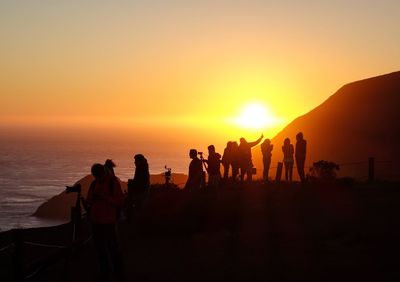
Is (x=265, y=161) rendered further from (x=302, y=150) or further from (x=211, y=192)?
(x=211, y=192)

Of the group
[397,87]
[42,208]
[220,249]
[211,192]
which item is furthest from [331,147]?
[220,249]

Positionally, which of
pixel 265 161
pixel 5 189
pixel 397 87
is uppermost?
pixel 397 87

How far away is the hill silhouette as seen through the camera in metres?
65.0

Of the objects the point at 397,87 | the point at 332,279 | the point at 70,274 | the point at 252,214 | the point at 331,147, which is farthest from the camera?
the point at 397,87

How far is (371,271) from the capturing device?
9.70 metres

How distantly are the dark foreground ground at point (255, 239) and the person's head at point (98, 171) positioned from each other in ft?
7.64

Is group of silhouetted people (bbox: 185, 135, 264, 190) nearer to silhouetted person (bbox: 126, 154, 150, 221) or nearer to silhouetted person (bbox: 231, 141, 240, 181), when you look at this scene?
silhouetted person (bbox: 231, 141, 240, 181)

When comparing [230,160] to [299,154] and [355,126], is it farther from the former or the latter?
[355,126]

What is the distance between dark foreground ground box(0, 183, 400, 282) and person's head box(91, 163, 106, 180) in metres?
2.33

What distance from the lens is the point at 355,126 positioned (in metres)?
75.6

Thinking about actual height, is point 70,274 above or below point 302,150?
below

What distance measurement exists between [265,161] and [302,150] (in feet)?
8.39

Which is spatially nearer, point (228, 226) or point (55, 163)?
point (228, 226)

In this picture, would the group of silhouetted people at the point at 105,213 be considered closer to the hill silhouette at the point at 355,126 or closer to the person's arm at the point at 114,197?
the person's arm at the point at 114,197
